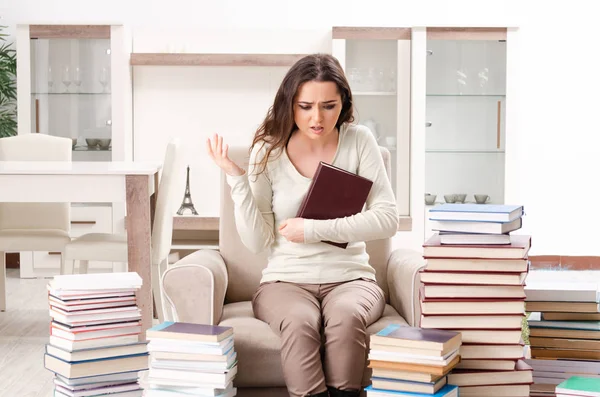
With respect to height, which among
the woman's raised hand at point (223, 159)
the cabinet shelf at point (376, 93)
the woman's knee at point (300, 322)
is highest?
the cabinet shelf at point (376, 93)

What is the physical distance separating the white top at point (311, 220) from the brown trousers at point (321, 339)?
135 mm

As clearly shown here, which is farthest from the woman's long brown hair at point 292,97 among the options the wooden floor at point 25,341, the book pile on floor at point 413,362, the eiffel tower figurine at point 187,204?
the eiffel tower figurine at point 187,204

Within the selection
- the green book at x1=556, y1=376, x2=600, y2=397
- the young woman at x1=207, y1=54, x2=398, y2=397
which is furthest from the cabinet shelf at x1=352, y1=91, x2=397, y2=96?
the green book at x1=556, y1=376, x2=600, y2=397

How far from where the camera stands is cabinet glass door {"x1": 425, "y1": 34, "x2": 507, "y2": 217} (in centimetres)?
524

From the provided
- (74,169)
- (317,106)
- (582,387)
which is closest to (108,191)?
(74,169)

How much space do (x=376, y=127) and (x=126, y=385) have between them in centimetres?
336

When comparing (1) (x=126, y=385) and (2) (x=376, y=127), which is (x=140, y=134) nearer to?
(2) (x=376, y=127)

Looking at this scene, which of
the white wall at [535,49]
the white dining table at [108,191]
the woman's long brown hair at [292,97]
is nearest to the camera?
the woman's long brown hair at [292,97]

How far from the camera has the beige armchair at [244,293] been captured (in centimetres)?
228

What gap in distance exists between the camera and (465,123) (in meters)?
5.38

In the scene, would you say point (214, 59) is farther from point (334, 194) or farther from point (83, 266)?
point (334, 194)

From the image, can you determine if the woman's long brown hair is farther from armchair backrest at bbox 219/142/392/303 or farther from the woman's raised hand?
armchair backrest at bbox 219/142/392/303

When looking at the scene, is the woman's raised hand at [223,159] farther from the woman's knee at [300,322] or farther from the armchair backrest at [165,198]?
the armchair backrest at [165,198]

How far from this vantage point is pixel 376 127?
5320 mm
